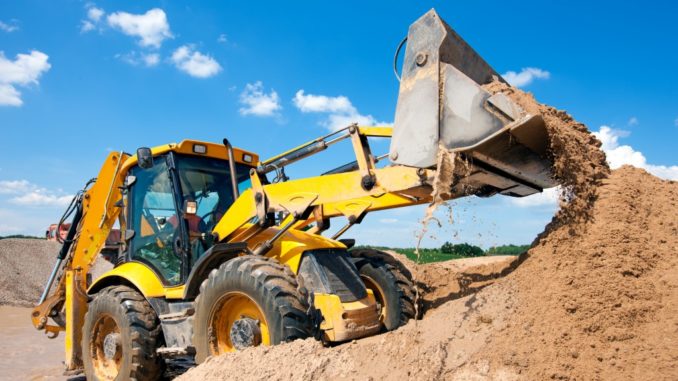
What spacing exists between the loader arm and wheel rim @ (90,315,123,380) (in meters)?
0.61

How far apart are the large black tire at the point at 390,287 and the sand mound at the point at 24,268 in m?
13.9

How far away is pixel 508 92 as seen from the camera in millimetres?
4242

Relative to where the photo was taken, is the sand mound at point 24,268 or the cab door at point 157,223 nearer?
the cab door at point 157,223

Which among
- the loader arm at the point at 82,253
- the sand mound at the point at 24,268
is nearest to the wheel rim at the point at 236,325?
the loader arm at the point at 82,253

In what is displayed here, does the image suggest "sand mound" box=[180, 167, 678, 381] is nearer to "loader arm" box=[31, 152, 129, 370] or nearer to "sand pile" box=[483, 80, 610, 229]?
"sand pile" box=[483, 80, 610, 229]

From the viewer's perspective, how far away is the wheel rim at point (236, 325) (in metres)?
4.45

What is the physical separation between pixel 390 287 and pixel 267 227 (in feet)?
5.04

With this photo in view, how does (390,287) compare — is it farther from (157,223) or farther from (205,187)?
(157,223)

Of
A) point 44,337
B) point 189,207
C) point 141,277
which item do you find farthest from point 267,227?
point 44,337

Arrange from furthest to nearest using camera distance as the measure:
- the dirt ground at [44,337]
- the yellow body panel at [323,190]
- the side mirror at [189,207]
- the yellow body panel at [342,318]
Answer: the side mirror at [189,207]
the dirt ground at [44,337]
the yellow body panel at [323,190]
the yellow body panel at [342,318]

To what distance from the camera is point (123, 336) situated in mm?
5504

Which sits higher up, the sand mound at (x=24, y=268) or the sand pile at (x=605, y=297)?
the sand mound at (x=24, y=268)

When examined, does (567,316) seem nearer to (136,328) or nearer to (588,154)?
(588,154)

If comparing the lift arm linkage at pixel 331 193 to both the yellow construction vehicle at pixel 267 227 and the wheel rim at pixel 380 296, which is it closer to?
the yellow construction vehicle at pixel 267 227
